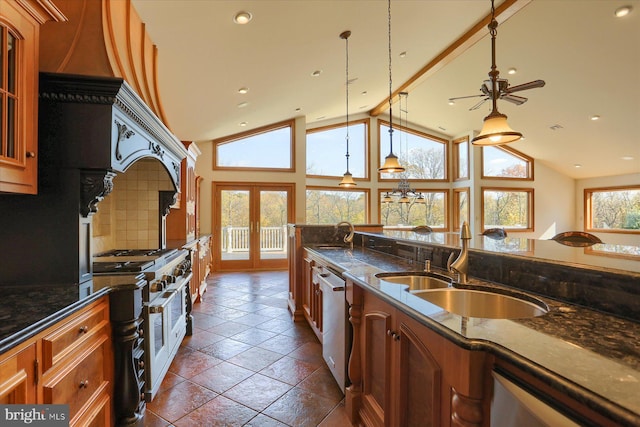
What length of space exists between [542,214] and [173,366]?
33.6 ft

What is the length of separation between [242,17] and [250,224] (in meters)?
Result: 4.85

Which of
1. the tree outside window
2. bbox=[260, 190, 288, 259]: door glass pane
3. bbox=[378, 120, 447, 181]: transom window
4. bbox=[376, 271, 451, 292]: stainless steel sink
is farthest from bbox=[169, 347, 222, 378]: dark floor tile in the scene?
the tree outside window

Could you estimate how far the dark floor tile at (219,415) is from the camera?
189 cm

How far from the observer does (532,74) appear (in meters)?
5.50

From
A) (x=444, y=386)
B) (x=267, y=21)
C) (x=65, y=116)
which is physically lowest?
(x=444, y=386)

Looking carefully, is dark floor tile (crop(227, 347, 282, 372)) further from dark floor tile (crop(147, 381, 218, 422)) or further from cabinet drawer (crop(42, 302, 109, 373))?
cabinet drawer (crop(42, 302, 109, 373))

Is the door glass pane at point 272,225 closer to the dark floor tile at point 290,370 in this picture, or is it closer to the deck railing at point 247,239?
the deck railing at point 247,239

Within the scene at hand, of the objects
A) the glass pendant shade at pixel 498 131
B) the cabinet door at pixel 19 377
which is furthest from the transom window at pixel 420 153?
the cabinet door at pixel 19 377

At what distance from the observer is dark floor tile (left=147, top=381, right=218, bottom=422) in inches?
78.4

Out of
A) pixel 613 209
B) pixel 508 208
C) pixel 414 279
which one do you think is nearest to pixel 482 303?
pixel 414 279

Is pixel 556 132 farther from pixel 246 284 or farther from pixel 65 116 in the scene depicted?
pixel 65 116

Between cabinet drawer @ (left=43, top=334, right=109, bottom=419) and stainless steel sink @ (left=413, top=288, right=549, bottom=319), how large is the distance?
1.54 m

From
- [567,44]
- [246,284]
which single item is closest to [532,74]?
[567,44]

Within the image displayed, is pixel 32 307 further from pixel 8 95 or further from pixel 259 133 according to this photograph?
pixel 259 133
